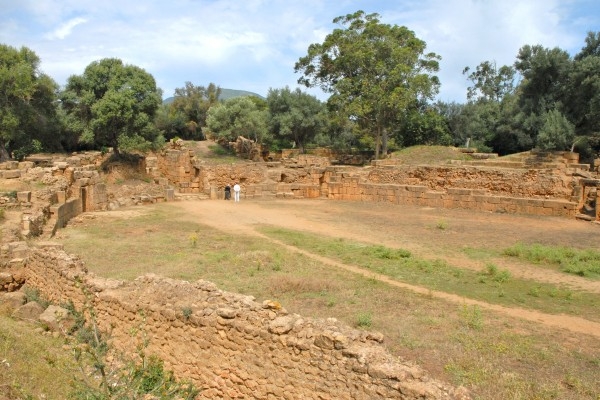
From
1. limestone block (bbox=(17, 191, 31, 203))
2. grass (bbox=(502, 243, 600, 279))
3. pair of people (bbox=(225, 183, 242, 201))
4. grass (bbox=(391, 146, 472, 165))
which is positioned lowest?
→ grass (bbox=(502, 243, 600, 279))

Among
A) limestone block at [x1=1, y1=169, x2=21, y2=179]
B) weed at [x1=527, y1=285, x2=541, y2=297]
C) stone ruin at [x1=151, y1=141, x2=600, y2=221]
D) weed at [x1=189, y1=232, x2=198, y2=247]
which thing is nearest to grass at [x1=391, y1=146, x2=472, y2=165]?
stone ruin at [x1=151, y1=141, x2=600, y2=221]

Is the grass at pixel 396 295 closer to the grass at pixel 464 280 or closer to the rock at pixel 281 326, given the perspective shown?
the grass at pixel 464 280

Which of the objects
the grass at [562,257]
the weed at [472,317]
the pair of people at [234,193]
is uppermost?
the pair of people at [234,193]

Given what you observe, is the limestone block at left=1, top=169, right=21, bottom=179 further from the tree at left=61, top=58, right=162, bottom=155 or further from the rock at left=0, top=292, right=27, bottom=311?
the rock at left=0, top=292, right=27, bottom=311

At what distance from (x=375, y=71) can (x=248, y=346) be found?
84.4 feet

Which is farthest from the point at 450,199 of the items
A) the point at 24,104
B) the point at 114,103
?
the point at 24,104

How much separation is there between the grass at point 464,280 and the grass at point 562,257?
4.62 ft

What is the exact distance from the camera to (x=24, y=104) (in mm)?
26516

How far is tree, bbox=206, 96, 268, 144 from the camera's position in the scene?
34.5 metres

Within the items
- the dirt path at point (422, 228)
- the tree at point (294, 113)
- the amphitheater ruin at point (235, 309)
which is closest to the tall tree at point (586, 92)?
the amphitheater ruin at point (235, 309)

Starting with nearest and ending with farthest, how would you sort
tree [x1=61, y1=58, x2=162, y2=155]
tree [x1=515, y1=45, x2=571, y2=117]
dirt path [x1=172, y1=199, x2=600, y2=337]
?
1. dirt path [x1=172, y1=199, x2=600, y2=337]
2. tree [x1=61, y1=58, x2=162, y2=155]
3. tree [x1=515, y1=45, x2=571, y2=117]

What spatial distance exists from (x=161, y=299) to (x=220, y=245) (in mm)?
6713

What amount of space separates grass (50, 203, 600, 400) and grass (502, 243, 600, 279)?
1572 mm

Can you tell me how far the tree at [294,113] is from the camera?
35812mm
